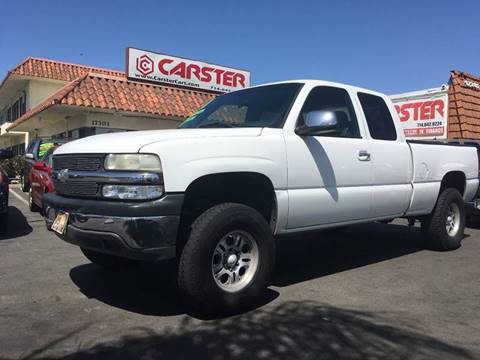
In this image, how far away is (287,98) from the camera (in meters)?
5.13

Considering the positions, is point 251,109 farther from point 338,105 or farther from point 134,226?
point 134,226

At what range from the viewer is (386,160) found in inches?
231

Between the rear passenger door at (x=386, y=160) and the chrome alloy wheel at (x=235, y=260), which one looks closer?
the chrome alloy wheel at (x=235, y=260)

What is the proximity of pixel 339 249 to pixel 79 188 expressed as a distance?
14.2 feet

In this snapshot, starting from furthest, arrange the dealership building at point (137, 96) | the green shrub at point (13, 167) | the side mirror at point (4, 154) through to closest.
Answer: the green shrub at point (13, 167), the dealership building at point (137, 96), the side mirror at point (4, 154)

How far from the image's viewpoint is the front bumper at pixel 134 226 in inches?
148

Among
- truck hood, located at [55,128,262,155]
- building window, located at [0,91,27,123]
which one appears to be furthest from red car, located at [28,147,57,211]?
building window, located at [0,91,27,123]

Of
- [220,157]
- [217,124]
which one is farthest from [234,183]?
[217,124]

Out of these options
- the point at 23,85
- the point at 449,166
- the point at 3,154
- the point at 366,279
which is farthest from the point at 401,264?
the point at 23,85

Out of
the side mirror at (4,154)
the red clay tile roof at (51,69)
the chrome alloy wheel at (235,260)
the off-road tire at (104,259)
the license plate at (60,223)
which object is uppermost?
the red clay tile roof at (51,69)

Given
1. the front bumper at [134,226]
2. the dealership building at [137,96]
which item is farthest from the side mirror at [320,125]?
the dealership building at [137,96]

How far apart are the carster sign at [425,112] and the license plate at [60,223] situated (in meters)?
13.3

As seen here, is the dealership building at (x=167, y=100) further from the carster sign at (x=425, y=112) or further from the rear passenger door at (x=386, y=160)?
the rear passenger door at (x=386, y=160)

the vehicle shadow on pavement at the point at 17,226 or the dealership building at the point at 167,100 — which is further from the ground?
the dealership building at the point at 167,100
